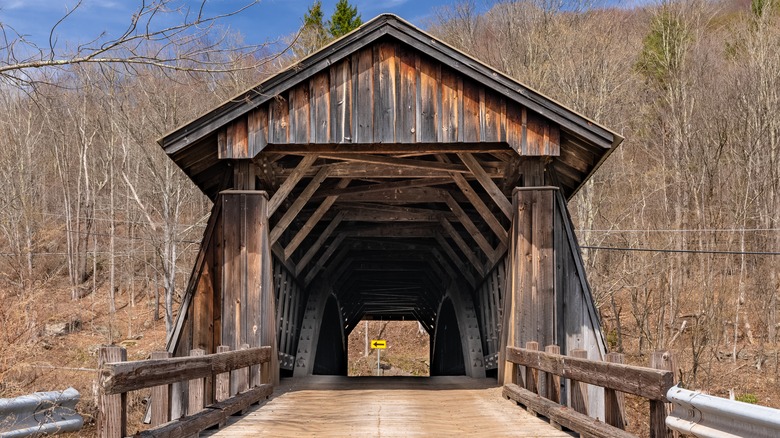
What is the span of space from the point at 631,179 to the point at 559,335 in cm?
2004

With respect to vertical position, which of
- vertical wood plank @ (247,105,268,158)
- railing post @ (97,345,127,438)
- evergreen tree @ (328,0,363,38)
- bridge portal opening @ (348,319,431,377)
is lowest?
bridge portal opening @ (348,319,431,377)

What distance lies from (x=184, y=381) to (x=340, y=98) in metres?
4.92

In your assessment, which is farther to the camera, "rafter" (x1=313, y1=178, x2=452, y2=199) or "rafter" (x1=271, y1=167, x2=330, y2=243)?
"rafter" (x1=313, y1=178, x2=452, y2=199)

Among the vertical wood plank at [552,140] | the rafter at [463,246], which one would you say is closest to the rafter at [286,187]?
the vertical wood plank at [552,140]

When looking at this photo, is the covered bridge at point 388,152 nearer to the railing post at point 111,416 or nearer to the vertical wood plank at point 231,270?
the vertical wood plank at point 231,270

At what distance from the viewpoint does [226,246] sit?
11297 millimetres

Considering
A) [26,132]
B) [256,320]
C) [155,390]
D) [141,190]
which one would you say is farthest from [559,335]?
[26,132]

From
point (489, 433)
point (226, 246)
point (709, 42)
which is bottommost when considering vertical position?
point (489, 433)

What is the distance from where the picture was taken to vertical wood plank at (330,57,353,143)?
35.9 feet

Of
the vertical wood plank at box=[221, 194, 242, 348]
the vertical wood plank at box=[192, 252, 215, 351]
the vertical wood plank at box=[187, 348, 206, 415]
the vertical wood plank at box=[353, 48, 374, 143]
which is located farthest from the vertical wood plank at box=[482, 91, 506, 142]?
the vertical wood plank at box=[187, 348, 206, 415]

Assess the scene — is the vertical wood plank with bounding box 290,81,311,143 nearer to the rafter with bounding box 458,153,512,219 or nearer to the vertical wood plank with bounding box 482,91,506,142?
the rafter with bounding box 458,153,512,219

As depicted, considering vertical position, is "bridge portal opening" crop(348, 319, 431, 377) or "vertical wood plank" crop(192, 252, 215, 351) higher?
"vertical wood plank" crop(192, 252, 215, 351)

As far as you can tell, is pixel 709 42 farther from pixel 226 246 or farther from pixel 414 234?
pixel 226 246

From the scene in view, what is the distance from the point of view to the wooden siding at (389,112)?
35.7ft
